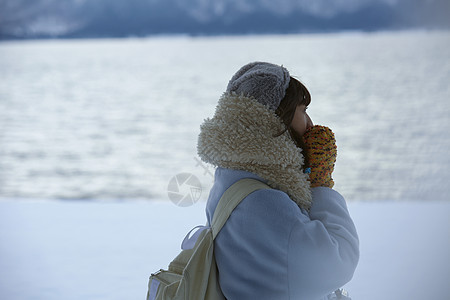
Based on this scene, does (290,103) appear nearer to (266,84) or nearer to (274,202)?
Answer: (266,84)

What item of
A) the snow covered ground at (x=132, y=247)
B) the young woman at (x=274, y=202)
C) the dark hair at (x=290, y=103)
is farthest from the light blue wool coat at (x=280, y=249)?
the snow covered ground at (x=132, y=247)

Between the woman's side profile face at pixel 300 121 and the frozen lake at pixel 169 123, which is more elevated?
the frozen lake at pixel 169 123

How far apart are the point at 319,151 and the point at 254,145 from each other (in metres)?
0.13

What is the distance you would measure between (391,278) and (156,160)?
3.25 m

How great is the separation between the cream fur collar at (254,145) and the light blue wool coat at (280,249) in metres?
0.03

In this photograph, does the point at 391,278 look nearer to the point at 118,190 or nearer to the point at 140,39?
the point at 118,190

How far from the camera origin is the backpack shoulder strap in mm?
798

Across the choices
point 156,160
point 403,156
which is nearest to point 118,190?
point 156,160

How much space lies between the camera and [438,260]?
7.42 ft

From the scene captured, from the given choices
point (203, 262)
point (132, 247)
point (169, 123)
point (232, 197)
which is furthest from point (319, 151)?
point (169, 123)

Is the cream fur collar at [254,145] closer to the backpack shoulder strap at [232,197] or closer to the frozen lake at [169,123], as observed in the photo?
the backpack shoulder strap at [232,197]

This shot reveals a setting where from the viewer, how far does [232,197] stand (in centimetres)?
81

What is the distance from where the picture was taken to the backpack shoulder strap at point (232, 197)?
0.80m

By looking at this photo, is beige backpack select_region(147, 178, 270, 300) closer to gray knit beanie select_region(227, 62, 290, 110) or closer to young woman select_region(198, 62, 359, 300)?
young woman select_region(198, 62, 359, 300)
